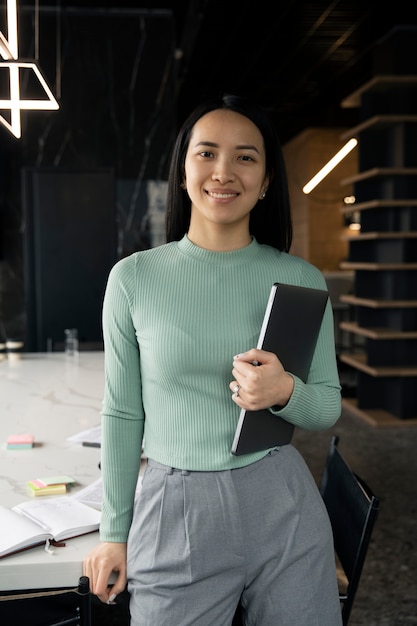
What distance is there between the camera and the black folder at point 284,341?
3.74ft

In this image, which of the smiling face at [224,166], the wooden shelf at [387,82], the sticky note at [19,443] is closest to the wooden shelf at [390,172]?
the wooden shelf at [387,82]

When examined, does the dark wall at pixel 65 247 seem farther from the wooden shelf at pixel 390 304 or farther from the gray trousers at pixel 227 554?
the gray trousers at pixel 227 554

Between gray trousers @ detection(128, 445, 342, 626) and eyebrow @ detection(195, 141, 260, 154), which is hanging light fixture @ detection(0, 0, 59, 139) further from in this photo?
gray trousers @ detection(128, 445, 342, 626)

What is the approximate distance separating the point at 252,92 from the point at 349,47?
2.07 meters

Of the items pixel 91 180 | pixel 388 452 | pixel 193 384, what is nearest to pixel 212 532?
pixel 193 384

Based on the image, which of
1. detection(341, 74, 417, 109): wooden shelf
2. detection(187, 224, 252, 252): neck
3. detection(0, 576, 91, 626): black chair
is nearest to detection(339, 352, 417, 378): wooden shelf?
detection(341, 74, 417, 109): wooden shelf

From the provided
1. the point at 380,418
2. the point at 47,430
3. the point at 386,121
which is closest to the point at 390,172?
the point at 386,121

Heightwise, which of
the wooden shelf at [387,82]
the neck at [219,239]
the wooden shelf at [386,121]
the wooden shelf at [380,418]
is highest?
the wooden shelf at [387,82]

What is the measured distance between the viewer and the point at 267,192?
4.43 ft

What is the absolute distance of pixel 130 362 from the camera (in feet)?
4.00

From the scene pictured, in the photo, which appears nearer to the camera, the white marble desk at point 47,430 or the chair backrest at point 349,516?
the white marble desk at point 47,430

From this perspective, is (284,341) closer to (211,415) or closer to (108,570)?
(211,415)

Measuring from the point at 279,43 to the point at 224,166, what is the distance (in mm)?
5759

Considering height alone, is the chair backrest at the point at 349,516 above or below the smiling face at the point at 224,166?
below
